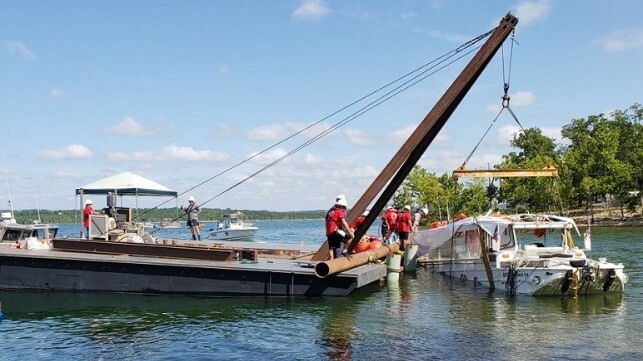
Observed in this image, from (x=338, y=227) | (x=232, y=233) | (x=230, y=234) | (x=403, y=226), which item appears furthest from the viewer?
(x=232, y=233)

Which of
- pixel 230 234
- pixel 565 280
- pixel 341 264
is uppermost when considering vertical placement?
pixel 341 264

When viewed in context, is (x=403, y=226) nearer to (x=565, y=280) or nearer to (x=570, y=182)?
(x=565, y=280)

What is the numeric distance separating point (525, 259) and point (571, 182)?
61.1m

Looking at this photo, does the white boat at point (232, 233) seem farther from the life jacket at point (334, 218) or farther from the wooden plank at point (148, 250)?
the life jacket at point (334, 218)

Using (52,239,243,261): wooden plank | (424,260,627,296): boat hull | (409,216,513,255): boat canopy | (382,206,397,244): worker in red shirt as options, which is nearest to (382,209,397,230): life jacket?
(382,206,397,244): worker in red shirt

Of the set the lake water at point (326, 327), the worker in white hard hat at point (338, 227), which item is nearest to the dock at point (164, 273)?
the lake water at point (326, 327)

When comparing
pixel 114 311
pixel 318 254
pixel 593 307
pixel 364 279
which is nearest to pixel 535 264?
pixel 593 307

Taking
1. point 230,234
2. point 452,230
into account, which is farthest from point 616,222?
point 452,230

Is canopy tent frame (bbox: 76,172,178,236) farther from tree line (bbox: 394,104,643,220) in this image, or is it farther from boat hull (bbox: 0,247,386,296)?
tree line (bbox: 394,104,643,220)

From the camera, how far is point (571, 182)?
75312mm

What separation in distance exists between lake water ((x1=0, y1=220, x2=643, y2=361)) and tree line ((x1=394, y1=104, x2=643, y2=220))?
1844 inches

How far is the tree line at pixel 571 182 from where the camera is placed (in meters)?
72.6

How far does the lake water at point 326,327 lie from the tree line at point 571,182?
46833mm

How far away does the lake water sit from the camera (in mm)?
12047
